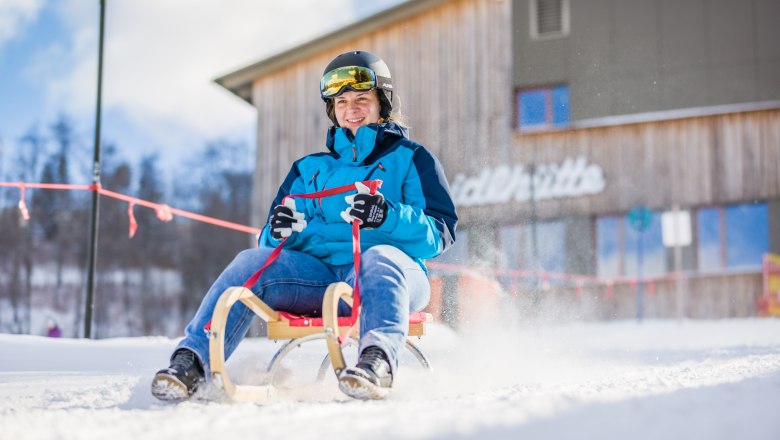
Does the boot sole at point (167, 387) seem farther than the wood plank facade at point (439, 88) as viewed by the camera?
No

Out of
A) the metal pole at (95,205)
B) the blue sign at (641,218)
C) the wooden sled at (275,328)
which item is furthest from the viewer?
the blue sign at (641,218)

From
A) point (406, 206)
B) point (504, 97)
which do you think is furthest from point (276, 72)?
point (406, 206)

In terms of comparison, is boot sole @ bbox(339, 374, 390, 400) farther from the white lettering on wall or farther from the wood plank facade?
the wood plank facade

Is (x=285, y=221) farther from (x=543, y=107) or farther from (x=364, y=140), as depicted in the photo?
(x=543, y=107)

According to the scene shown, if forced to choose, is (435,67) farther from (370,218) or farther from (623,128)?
(370,218)

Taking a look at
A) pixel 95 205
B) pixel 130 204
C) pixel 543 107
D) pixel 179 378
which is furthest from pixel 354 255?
pixel 543 107

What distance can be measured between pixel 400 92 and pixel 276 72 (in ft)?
9.76

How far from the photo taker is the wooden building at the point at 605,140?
1453cm

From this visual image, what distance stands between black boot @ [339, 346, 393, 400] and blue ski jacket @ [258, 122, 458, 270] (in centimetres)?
57

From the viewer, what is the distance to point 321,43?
16828 mm

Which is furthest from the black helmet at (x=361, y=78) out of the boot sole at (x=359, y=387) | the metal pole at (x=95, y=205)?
the metal pole at (x=95, y=205)

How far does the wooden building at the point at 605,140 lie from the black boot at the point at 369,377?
11555 mm

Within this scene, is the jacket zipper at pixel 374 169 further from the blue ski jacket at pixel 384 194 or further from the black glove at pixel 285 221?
the black glove at pixel 285 221

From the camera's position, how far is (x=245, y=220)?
42.6 meters
